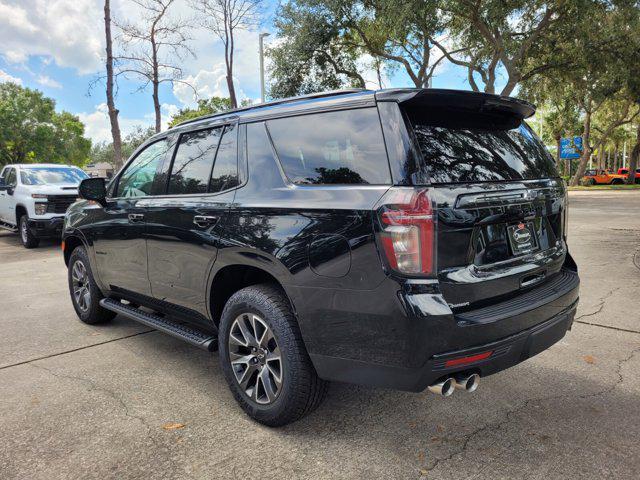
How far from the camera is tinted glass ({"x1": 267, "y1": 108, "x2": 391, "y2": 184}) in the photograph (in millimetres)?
2504

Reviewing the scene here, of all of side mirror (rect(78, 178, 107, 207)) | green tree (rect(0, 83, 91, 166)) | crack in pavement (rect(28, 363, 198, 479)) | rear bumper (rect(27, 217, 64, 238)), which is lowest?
crack in pavement (rect(28, 363, 198, 479))

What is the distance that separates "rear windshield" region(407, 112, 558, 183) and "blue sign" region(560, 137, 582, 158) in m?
44.4

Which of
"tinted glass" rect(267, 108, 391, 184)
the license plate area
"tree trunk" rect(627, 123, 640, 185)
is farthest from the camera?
"tree trunk" rect(627, 123, 640, 185)

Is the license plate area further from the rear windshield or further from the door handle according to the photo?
the door handle

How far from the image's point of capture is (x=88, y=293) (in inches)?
194

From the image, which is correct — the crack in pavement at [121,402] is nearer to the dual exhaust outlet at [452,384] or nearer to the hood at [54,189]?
the dual exhaust outlet at [452,384]

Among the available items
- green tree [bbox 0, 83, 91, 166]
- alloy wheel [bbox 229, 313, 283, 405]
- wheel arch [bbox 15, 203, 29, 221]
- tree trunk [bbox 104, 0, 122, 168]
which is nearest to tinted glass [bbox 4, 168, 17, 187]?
wheel arch [bbox 15, 203, 29, 221]

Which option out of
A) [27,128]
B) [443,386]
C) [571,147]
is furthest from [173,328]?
[27,128]

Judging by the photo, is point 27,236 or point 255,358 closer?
point 255,358

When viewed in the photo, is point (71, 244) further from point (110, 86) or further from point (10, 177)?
point (110, 86)

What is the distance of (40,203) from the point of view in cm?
1097

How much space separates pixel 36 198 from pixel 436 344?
1108 centimetres

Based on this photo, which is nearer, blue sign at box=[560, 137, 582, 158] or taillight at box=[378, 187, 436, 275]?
taillight at box=[378, 187, 436, 275]

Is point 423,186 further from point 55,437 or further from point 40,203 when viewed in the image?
point 40,203
